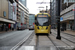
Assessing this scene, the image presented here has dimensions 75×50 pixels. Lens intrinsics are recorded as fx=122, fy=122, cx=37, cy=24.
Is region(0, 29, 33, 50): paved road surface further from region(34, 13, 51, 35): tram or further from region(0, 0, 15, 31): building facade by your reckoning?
region(0, 0, 15, 31): building facade

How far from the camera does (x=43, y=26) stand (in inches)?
688

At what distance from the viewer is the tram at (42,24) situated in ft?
56.9

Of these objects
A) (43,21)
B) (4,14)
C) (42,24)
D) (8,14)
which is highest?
(8,14)

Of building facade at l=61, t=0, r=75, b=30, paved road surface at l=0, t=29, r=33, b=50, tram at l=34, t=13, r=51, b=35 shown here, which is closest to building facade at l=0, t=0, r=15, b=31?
tram at l=34, t=13, r=51, b=35

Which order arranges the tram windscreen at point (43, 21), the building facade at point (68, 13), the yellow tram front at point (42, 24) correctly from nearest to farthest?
1. the yellow tram front at point (42, 24)
2. the tram windscreen at point (43, 21)
3. the building facade at point (68, 13)

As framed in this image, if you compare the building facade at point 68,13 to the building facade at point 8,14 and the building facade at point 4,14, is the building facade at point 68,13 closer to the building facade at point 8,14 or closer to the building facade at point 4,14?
the building facade at point 4,14

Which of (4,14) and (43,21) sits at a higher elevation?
(4,14)

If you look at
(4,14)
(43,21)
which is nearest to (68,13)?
(4,14)

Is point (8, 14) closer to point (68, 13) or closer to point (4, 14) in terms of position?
point (4, 14)

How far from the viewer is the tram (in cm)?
1734

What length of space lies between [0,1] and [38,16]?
19301mm

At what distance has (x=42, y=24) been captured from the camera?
17656mm

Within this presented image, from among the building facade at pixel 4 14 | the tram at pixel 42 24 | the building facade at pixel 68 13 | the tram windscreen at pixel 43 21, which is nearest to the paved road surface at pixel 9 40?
the tram at pixel 42 24

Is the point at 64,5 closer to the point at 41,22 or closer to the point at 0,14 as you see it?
the point at 0,14
